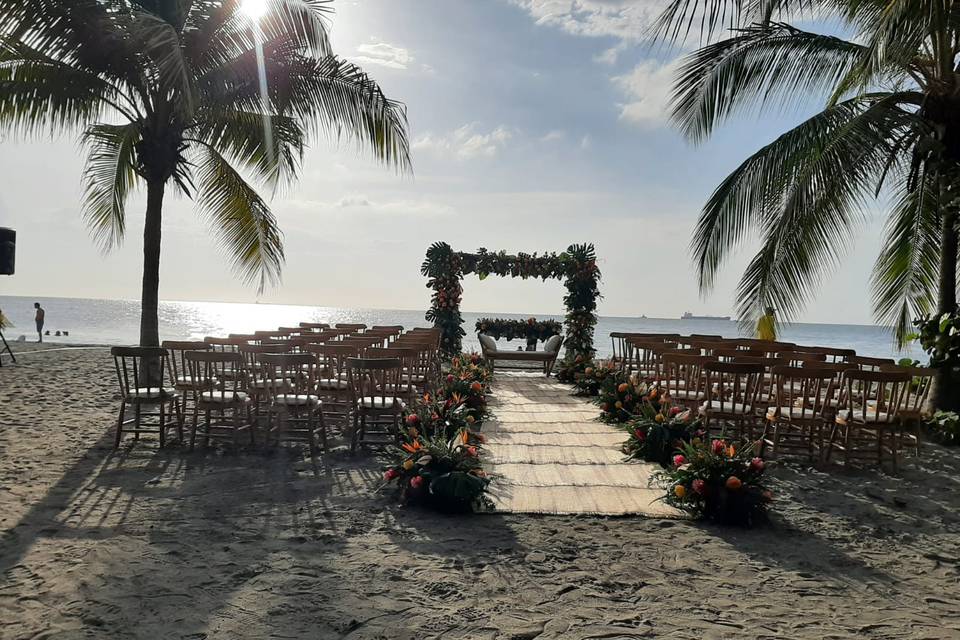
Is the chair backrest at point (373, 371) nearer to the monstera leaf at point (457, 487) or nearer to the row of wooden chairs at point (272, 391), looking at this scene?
the row of wooden chairs at point (272, 391)

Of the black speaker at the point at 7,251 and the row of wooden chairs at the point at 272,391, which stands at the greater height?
the black speaker at the point at 7,251

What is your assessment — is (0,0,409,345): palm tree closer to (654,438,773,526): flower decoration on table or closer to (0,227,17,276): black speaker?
(0,227,17,276): black speaker

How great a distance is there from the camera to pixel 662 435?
606 cm

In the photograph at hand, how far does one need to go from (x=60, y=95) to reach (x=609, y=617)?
8.59 meters

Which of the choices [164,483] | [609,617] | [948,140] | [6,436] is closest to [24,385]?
[6,436]

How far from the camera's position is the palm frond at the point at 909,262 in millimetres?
8336

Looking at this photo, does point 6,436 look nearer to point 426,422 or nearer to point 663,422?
point 426,422

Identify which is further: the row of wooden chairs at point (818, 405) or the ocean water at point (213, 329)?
the ocean water at point (213, 329)

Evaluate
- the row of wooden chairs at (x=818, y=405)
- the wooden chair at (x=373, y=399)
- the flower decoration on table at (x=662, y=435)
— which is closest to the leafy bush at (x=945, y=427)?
the row of wooden chairs at (x=818, y=405)

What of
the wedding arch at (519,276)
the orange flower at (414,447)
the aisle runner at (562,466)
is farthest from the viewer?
the wedding arch at (519,276)

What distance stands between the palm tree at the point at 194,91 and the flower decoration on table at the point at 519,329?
5.97m

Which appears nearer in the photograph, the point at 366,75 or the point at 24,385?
the point at 366,75

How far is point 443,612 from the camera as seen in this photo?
3.08m

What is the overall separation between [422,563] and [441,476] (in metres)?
0.98
